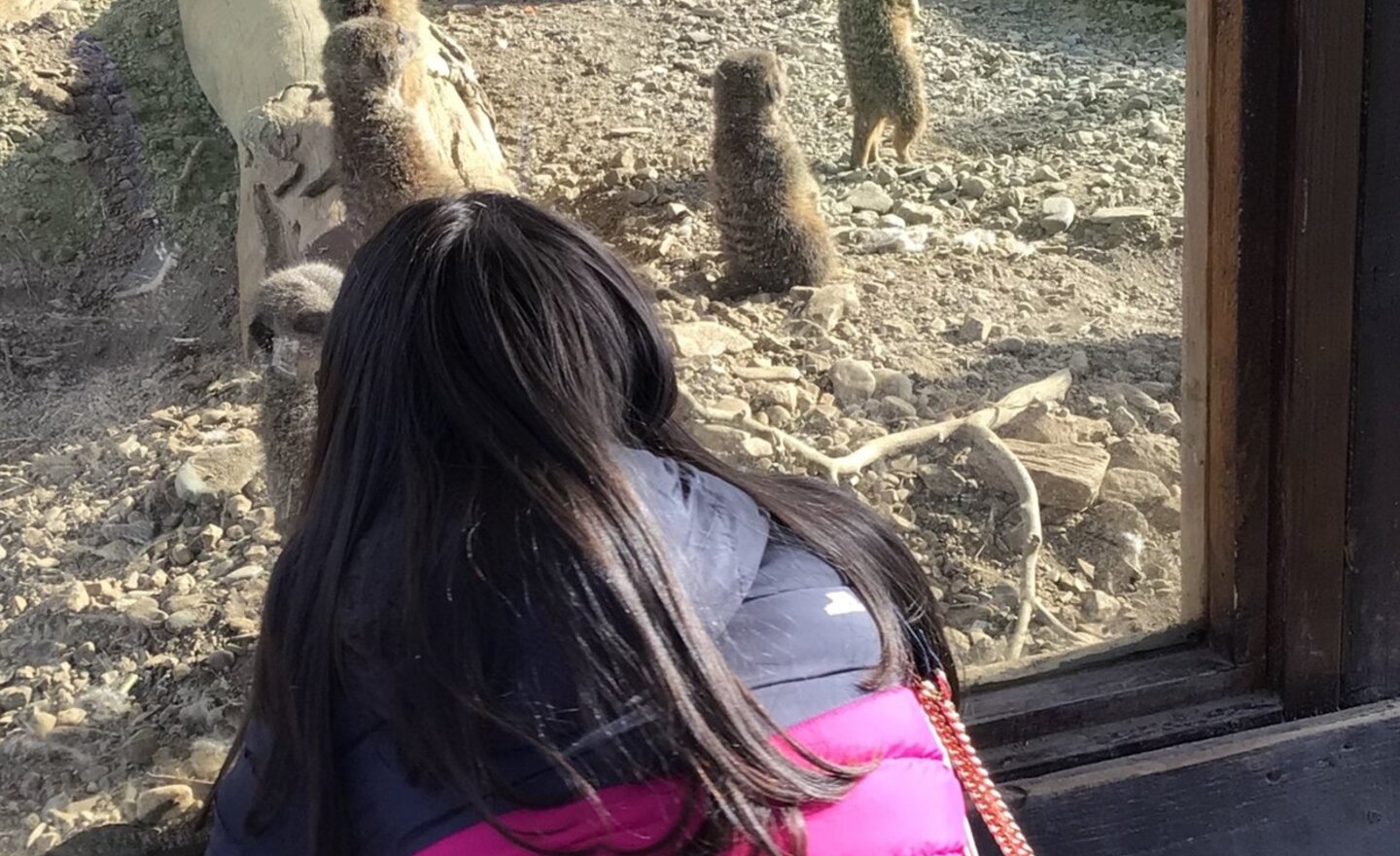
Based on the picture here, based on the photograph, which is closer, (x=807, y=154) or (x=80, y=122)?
(x=80, y=122)

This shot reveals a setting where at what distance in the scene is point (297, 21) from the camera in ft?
12.8

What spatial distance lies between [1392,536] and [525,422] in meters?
1.38

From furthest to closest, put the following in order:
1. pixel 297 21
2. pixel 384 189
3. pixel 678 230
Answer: pixel 678 230 → pixel 297 21 → pixel 384 189

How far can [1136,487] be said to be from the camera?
9.11 ft

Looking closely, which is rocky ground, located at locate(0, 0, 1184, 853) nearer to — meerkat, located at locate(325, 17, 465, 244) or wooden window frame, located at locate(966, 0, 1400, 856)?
wooden window frame, located at locate(966, 0, 1400, 856)

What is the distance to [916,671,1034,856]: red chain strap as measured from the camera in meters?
1.29

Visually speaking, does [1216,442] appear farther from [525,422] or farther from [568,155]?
[568,155]

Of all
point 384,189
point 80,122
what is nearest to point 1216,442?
point 384,189

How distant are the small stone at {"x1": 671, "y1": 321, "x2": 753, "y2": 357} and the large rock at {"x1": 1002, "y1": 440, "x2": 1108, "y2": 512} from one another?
0.88 meters

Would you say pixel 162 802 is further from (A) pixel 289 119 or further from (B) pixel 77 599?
(A) pixel 289 119

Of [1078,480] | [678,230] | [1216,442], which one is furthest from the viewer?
[678,230]

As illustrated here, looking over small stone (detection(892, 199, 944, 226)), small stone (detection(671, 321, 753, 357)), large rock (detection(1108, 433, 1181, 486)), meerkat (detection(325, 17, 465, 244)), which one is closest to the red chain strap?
large rock (detection(1108, 433, 1181, 486))

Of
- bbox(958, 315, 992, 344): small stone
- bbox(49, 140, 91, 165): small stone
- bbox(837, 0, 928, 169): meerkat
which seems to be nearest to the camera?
bbox(958, 315, 992, 344): small stone

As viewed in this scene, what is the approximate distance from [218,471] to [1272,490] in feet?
7.43
